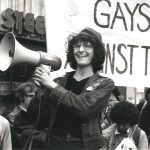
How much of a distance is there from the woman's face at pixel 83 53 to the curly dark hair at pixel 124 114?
49.1 inches

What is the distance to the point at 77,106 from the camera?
3742mm

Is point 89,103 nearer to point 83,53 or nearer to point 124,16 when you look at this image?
point 83,53

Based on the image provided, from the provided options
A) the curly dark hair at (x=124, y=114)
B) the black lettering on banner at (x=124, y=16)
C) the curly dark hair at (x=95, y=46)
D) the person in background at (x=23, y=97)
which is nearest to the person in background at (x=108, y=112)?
the curly dark hair at (x=124, y=114)

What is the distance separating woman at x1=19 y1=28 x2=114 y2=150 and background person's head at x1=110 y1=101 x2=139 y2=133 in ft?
3.78

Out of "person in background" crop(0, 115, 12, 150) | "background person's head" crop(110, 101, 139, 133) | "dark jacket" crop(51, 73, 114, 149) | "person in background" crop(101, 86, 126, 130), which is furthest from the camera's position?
"person in background" crop(101, 86, 126, 130)

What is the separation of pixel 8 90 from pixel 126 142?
3.92m

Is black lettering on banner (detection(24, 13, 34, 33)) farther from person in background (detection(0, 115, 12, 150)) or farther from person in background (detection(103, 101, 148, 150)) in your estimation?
person in background (detection(0, 115, 12, 150))

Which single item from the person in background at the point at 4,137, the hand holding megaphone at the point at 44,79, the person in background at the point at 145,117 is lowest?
the person in background at the point at 145,117

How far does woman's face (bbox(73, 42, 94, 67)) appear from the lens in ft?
13.0

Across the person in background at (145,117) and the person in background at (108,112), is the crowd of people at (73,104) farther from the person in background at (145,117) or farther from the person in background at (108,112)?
the person in background at (145,117)

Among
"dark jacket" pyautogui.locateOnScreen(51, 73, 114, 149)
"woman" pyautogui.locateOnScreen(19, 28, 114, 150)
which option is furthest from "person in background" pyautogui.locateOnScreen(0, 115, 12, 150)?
"dark jacket" pyautogui.locateOnScreen(51, 73, 114, 149)

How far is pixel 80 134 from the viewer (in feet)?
12.5

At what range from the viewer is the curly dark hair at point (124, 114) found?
512cm

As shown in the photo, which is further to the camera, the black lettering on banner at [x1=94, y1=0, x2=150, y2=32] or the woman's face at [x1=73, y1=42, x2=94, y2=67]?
the black lettering on banner at [x1=94, y1=0, x2=150, y2=32]
